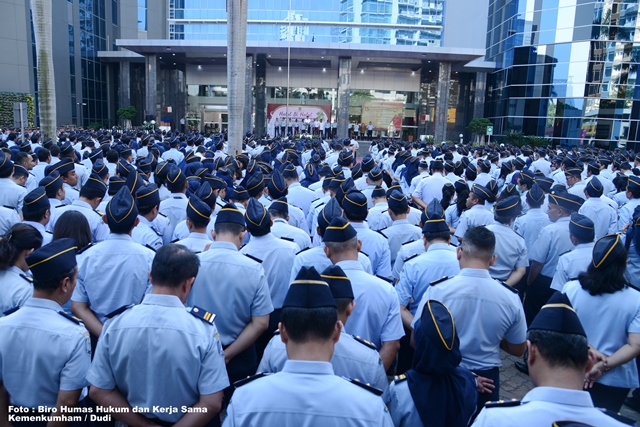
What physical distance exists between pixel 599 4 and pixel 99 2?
36071mm

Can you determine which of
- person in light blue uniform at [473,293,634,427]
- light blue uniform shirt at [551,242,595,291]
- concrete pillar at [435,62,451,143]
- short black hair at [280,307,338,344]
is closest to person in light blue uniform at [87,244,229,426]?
short black hair at [280,307,338,344]

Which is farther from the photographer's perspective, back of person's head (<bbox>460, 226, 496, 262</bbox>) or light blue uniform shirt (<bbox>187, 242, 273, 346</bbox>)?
light blue uniform shirt (<bbox>187, 242, 273, 346</bbox>)

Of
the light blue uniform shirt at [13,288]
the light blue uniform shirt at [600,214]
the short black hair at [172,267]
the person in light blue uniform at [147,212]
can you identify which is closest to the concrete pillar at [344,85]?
the light blue uniform shirt at [600,214]

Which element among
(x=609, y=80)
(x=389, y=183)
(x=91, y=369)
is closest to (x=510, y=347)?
(x=91, y=369)

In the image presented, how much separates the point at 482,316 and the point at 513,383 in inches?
99.2

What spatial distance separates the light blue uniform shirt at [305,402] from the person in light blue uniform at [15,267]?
75.6 inches

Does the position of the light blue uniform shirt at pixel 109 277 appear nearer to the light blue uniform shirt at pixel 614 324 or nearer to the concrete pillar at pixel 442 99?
the light blue uniform shirt at pixel 614 324

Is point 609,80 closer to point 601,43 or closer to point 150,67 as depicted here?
point 601,43

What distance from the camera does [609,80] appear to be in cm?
2947

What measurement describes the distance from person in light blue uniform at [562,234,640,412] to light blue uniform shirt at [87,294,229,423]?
8.78ft

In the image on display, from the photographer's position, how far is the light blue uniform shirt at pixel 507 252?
488 cm

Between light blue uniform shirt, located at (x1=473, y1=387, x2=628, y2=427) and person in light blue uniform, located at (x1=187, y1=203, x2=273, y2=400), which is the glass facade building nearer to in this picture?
person in light blue uniform, located at (x1=187, y1=203, x2=273, y2=400)

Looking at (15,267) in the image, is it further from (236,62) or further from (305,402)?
(236,62)

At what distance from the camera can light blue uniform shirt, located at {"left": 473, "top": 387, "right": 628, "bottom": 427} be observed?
70.9 inches
